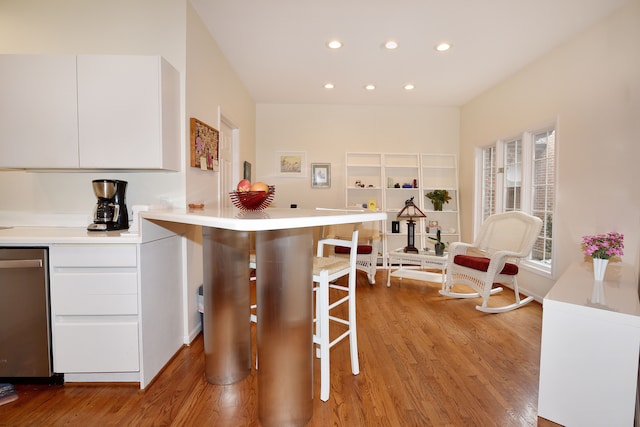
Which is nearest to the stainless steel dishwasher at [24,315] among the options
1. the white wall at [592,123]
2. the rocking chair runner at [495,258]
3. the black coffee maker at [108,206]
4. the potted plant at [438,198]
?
the black coffee maker at [108,206]

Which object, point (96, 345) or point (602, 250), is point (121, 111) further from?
point (602, 250)

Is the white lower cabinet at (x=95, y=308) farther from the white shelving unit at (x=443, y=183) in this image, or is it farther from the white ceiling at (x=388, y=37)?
the white shelving unit at (x=443, y=183)

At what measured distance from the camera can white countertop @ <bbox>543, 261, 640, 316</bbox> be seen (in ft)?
5.04

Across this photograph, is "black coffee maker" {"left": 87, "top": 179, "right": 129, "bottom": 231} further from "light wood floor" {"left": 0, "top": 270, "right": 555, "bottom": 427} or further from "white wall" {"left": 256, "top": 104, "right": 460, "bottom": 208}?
"white wall" {"left": 256, "top": 104, "right": 460, "bottom": 208}

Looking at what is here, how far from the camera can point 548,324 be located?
159 cm

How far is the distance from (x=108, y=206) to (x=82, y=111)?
0.62 metres

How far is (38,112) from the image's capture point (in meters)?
2.02

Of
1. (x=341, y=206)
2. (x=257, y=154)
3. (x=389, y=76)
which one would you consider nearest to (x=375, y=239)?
(x=341, y=206)

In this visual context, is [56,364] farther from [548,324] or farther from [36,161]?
[548,324]

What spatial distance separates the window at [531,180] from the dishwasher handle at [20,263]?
13.9 ft

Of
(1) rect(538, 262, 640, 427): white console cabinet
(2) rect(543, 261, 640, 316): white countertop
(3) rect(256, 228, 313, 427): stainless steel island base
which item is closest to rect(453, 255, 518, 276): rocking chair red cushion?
(2) rect(543, 261, 640, 316): white countertop

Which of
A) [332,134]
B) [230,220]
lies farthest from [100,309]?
[332,134]

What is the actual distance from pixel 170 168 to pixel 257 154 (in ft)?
9.96

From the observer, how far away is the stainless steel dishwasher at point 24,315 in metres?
1.78
